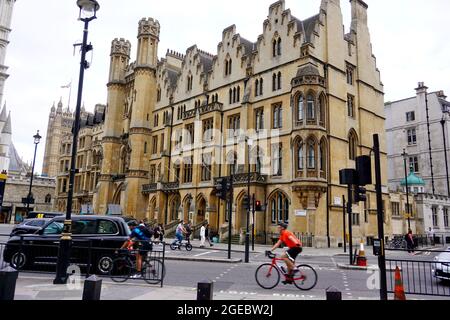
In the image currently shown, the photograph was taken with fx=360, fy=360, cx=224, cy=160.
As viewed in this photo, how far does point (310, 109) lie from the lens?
2953 centimetres

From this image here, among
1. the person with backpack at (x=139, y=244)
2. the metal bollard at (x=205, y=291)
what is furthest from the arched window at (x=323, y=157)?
the metal bollard at (x=205, y=291)

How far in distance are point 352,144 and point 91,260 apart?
28202mm

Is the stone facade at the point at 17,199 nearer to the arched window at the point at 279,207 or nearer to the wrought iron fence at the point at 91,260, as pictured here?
the arched window at the point at 279,207

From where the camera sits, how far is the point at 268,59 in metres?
34.0

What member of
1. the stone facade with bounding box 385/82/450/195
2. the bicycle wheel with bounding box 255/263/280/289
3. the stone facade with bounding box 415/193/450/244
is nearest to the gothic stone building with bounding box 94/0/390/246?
the stone facade with bounding box 415/193/450/244

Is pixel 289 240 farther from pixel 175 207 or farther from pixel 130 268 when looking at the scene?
pixel 175 207

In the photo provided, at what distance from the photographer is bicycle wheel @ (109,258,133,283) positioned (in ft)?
34.1

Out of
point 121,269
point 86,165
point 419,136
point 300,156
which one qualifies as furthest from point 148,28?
point 121,269

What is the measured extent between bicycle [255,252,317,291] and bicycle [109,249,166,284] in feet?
9.30

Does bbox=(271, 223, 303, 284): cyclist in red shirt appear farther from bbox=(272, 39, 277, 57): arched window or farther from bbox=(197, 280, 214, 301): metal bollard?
bbox=(272, 39, 277, 57): arched window

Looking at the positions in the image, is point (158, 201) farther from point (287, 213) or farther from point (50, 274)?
point (50, 274)

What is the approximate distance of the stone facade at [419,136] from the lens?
1966 inches

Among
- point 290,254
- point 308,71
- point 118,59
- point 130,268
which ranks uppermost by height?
point 118,59

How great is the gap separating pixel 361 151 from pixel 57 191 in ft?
192
